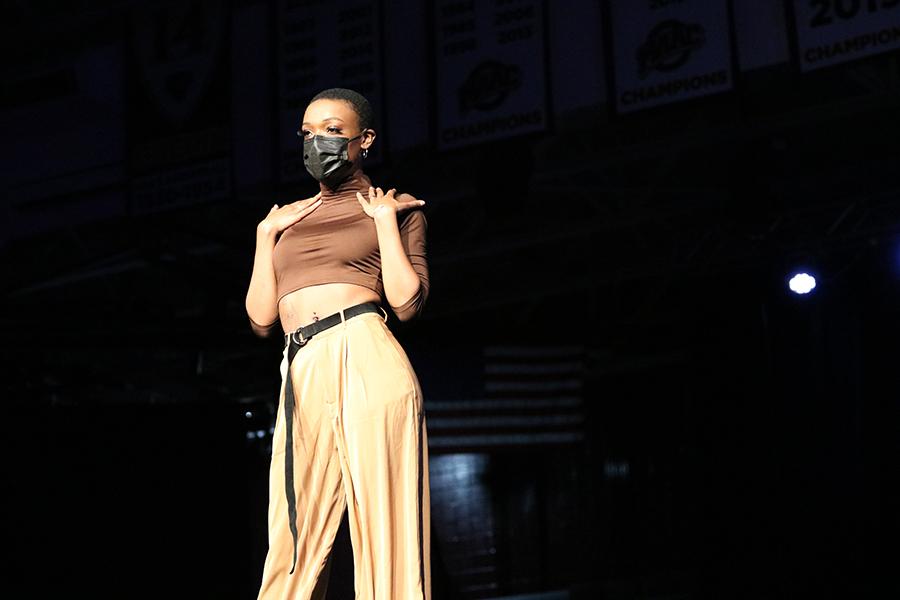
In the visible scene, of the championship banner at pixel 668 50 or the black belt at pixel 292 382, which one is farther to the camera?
the championship banner at pixel 668 50

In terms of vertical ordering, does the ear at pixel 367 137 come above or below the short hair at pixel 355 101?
below

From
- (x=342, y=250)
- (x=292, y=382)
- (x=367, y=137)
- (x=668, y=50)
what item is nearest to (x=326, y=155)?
(x=367, y=137)

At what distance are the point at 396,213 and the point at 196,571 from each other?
4.35 m

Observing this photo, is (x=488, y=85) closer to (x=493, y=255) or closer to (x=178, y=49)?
(x=178, y=49)

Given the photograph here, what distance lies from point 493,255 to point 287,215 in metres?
11.4

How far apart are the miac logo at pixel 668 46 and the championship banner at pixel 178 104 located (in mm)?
3031

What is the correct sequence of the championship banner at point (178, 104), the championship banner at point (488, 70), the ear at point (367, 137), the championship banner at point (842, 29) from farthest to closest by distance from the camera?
the championship banner at point (178, 104)
the championship banner at point (488, 70)
the championship banner at point (842, 29)
the ear at point (367, 137)

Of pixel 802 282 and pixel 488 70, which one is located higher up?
pixel 488 70

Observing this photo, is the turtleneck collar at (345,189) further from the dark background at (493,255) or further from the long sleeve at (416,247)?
the dark background at (493,255)

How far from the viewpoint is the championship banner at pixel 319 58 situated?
25.2 ft

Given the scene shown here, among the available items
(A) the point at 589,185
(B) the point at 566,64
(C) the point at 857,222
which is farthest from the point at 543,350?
(B) the point at 566,64

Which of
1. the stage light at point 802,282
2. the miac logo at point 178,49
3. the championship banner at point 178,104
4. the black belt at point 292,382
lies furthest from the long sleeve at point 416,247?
the stage light at point 802,282

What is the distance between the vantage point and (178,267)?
9.83 metres

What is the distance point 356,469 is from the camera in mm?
2652
